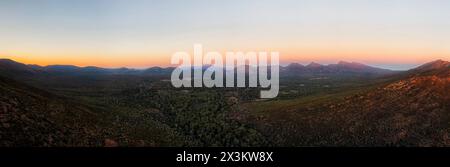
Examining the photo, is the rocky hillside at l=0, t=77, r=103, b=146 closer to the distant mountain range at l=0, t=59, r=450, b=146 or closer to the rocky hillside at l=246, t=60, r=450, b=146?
the distant mountain range at l=0, t=59, r=450, b=146

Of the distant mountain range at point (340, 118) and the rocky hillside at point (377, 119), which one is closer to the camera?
the distant mountain range at point (340, 118)

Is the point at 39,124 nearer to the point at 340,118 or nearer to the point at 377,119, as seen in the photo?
the point at 340,118

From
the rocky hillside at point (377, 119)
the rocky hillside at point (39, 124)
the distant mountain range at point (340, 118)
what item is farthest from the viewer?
the rocky hillside at point (377, 119)

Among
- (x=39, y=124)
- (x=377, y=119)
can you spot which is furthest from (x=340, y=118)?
(x=39, y=124)

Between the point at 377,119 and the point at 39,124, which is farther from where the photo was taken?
the point at 377,119

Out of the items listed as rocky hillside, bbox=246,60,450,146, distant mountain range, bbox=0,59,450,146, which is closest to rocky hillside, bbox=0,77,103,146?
distant mountain range, bbox=0,59,450,146

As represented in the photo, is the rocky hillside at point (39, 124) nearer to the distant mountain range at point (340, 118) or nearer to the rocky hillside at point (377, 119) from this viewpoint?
the distant mountain range at point (340, 118)

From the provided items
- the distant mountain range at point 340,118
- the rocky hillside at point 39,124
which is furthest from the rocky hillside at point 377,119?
the rocky hillside at point 39,124

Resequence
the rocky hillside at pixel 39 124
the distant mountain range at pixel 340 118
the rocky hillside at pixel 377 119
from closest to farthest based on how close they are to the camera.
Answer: the rocky hillside at pixel 39 124 → the distant mountain range at pixel 340 118 → the rocky hillside at pixel 377 119

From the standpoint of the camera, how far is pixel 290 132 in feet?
388
